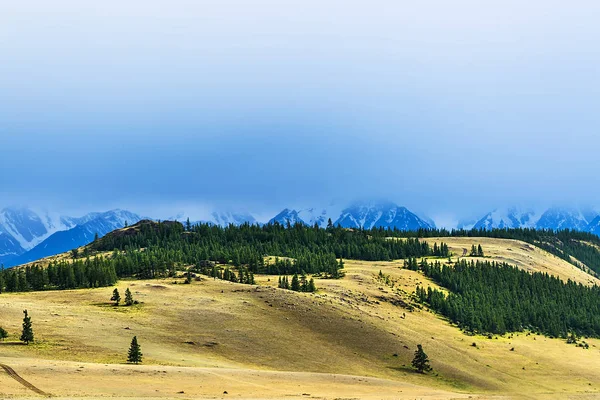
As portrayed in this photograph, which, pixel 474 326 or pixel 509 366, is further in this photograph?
pixel 474 326

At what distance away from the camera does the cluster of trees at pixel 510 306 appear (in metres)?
155

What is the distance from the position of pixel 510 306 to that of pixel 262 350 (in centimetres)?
10249

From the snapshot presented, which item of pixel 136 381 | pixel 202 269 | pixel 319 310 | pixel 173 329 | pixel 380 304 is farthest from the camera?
pixel 202 269

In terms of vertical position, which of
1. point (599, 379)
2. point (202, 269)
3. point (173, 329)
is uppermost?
point (202, 269)

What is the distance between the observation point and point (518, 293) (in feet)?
623

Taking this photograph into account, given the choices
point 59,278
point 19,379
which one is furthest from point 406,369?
point 59,278

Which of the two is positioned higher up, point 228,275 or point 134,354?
point 228,275

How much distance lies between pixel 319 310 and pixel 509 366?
3637 cm

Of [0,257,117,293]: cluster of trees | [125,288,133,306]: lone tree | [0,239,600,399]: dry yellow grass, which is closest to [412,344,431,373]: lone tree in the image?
[0,239,600,399]: dry yellow grass

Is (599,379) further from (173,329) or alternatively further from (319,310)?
(173,329)

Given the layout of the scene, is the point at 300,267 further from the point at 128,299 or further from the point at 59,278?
the point at 128,299

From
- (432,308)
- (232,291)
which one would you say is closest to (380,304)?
(432,308)

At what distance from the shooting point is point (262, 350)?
306 ft

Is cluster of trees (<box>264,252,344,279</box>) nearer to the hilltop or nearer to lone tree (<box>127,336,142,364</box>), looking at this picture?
the hilltop
